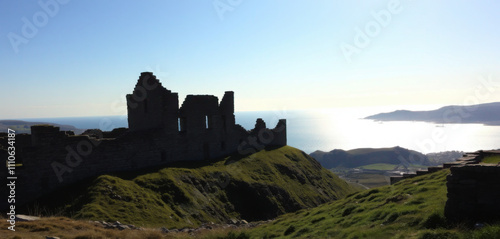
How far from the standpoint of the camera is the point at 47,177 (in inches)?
953

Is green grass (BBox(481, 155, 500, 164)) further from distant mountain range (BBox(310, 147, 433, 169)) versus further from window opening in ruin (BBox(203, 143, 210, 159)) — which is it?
distant mountain range (BBox(310, 147, 433, 169))

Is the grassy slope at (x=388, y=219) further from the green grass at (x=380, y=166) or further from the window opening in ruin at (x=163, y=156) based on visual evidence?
the green grass at (x=380, y=166)

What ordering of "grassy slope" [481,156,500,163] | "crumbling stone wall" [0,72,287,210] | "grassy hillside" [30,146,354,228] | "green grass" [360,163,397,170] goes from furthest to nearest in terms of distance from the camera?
"green grass" [360,163,397,170] → "crumbling stone wall" [0,72,287,210] → "grassy hillside" [30,146,354,228] → "grassy slope" [481,156,500,163]

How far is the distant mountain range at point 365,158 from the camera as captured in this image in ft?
570

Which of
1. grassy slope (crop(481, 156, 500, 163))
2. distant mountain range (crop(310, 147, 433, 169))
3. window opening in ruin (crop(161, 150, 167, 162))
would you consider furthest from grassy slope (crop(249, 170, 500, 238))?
distant mountain range (crop(310, 147, 433, 169))

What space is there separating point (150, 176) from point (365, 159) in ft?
549

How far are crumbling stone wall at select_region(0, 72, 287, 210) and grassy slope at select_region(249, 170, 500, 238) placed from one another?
15443 millimetres

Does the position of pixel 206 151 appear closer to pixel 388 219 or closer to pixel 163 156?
pixel 163 156

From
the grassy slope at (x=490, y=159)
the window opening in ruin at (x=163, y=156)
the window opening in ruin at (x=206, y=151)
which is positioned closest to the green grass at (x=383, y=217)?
the grassy slope at (x=490, y=159)

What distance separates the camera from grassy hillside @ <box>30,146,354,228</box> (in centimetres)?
2241

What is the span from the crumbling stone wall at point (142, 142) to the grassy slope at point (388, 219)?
15443 millimetres

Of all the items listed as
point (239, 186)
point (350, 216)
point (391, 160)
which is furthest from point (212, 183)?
point (391, 160)

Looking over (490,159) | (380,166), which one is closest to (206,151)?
(490,159)

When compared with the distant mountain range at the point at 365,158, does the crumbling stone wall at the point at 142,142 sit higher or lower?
higher
